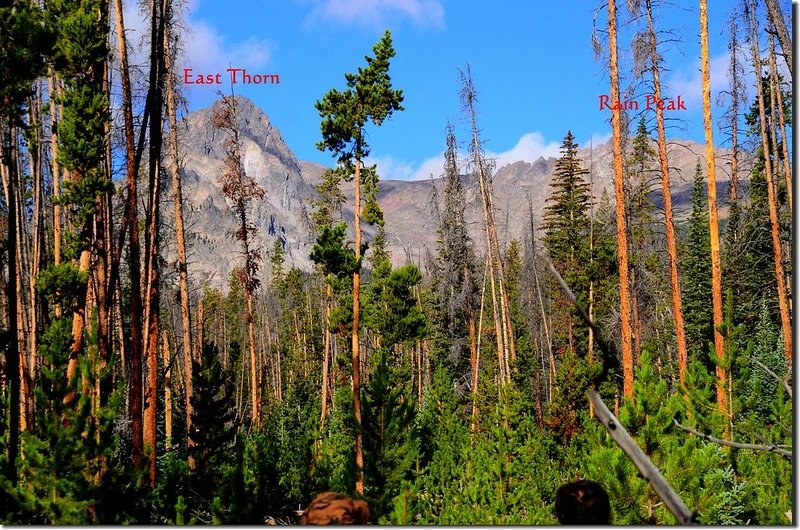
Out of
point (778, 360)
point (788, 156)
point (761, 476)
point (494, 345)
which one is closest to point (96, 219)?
point (761, 476)

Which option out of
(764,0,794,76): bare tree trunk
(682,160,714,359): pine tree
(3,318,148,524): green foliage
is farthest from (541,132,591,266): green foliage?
(3,318,148,524): green foliage

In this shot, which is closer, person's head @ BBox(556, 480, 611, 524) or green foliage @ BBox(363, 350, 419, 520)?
person's head @ BBox(556, 480, 611, 524)

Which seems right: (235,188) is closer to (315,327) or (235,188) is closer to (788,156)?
(788,156)

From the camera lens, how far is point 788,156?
20.5 meters

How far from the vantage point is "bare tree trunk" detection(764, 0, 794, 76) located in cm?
1022

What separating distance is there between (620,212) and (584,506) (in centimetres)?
1186

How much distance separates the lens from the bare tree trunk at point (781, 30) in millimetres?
10219

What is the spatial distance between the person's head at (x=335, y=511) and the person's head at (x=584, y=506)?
0.70 meters

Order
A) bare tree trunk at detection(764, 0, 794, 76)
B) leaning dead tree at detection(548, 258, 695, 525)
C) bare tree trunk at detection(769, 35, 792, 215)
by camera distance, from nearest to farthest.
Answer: leaning dead tree at detection(548, 258, 695, 525), bare tree trunk at detection(764, 0, 794, 76), bare tree trunk at detection(769, 35, 792, 215)

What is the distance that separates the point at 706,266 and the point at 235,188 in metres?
29.5

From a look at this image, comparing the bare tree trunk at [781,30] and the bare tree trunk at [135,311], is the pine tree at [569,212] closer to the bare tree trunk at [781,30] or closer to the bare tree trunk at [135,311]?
the bare tree trunk at [781,30]

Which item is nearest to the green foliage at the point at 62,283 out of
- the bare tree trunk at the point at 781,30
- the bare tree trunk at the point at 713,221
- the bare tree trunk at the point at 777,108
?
the bare tree trunk at the point at 713,221

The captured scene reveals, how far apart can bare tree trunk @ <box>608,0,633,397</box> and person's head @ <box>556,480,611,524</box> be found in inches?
453

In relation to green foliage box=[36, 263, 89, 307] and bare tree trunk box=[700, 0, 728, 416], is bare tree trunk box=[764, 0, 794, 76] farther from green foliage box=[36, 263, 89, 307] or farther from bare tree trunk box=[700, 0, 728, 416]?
green foliage box=[36, 263, 89, 307]
